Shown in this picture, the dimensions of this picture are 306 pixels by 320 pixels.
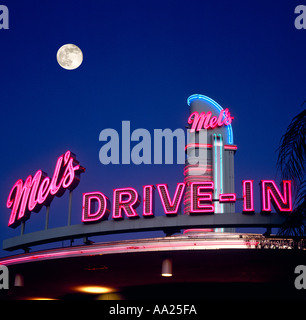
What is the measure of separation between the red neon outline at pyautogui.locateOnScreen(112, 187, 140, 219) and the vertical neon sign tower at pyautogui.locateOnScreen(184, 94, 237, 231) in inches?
297

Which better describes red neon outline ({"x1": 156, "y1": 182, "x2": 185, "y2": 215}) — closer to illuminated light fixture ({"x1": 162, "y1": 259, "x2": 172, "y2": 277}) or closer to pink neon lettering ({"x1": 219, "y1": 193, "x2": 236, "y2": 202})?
pink neon lettering ({"x1": 219, "y1": 193, "x2": 236, "y2": 202})

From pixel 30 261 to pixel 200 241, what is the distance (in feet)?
24.9

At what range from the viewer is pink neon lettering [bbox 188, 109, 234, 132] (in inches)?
1299

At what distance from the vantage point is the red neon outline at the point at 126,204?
22.2 meters

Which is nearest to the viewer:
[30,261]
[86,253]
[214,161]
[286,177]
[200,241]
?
[286,177]

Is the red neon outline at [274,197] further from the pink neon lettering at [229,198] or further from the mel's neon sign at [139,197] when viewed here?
the pink neon lettering at [229,198]

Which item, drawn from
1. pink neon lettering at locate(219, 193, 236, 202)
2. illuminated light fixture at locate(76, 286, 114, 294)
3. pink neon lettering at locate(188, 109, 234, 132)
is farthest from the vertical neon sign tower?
pink neon lettering at locate(219, 193, 236, 202)

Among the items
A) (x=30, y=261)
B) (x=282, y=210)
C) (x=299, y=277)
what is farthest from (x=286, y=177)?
(x=30, y=261)

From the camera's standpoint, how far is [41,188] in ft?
86.7

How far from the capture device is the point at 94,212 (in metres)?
22.9

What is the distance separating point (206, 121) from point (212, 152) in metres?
2.35

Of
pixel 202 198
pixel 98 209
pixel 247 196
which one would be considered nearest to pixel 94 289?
pixel 98 209
